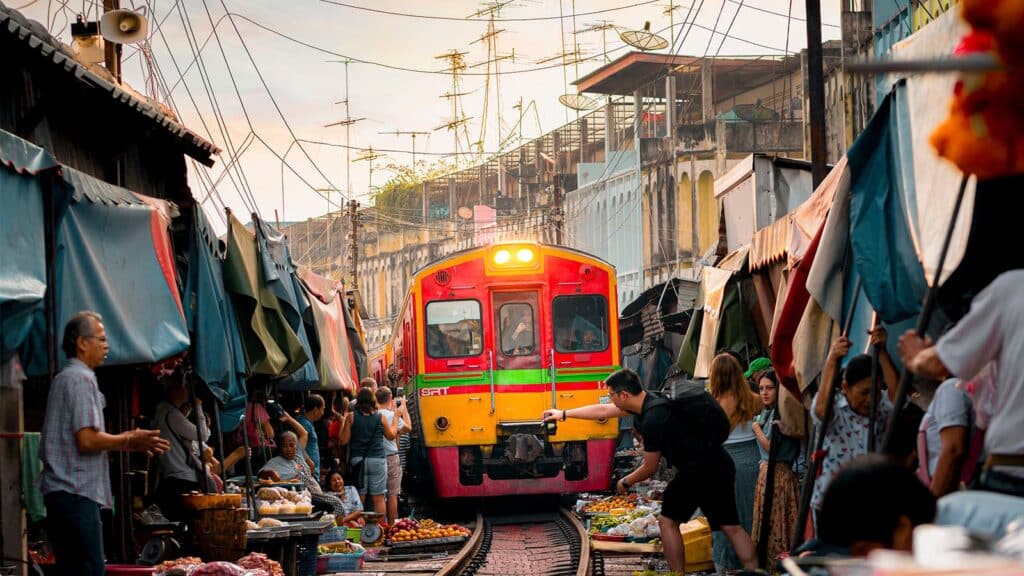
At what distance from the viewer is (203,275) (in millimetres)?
10031

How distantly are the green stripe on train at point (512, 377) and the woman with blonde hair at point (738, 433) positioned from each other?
6922 mm

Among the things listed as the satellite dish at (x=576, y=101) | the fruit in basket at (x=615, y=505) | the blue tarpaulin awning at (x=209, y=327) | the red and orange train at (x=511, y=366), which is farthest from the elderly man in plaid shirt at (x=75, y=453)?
the satellite dish at (x=576, y=101)

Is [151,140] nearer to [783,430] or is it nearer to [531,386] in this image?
[783,430]

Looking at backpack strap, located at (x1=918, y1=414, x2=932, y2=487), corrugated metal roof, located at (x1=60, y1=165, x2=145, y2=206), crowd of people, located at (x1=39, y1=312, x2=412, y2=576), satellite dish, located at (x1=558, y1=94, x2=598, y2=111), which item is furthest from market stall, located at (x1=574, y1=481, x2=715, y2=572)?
satellite dish, located at (x1=558, y1=94, x2=598, y2=111)

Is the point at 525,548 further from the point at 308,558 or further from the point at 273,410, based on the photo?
the point at 308,558

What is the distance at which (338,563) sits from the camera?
12367mm

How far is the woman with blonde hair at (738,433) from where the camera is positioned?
31.3ft

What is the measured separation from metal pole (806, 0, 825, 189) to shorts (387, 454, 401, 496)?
19.8 feet

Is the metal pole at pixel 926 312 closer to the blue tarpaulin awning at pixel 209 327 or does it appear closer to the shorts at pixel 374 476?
the blue tarpaulin awning at pixel 209 327

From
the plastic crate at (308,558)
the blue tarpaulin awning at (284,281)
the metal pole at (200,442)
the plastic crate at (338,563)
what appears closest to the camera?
the metal pole at (200,442)

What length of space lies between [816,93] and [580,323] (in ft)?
18.1

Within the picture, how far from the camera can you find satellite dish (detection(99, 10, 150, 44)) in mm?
12375

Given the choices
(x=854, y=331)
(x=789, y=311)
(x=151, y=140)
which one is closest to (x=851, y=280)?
(x=854, y=331)

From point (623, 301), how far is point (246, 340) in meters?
32.2
